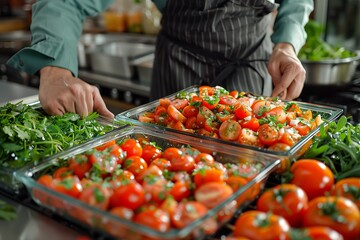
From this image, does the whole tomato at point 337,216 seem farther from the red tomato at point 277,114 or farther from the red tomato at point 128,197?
the red tomato at point 277,114

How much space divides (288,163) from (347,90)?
134 cm

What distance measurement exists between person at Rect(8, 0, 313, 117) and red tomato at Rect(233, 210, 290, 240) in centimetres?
93

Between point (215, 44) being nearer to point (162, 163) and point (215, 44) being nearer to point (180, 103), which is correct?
point (180, 103)

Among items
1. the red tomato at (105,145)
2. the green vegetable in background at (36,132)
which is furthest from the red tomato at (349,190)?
the green vegetable in background at (36,132)

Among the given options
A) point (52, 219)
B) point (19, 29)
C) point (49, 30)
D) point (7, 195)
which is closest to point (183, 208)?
point (52, 219)

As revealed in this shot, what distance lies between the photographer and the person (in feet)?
5.29

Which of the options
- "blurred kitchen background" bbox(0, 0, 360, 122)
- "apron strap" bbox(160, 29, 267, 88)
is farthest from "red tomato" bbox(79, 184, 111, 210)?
"blurred kitchen background" bbox(0, 0, 360, 122)

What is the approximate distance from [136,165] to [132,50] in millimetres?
2611

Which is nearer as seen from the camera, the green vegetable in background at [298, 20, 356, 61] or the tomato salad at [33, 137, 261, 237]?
the tomato salad at [33, 137, 261, 237]

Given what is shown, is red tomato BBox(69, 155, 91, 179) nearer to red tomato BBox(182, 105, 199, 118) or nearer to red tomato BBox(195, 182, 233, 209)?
red tomato BBox(195, 182, 233, 209)

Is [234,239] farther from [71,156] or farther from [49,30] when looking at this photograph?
[49,30]

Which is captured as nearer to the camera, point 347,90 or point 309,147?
point 309,147

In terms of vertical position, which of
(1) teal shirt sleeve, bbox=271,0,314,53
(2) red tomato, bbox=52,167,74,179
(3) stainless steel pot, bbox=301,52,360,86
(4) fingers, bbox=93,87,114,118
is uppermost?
(1) teal shirt sleeve, bbox=271,0,314,53

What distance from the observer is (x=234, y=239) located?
0.79 m
